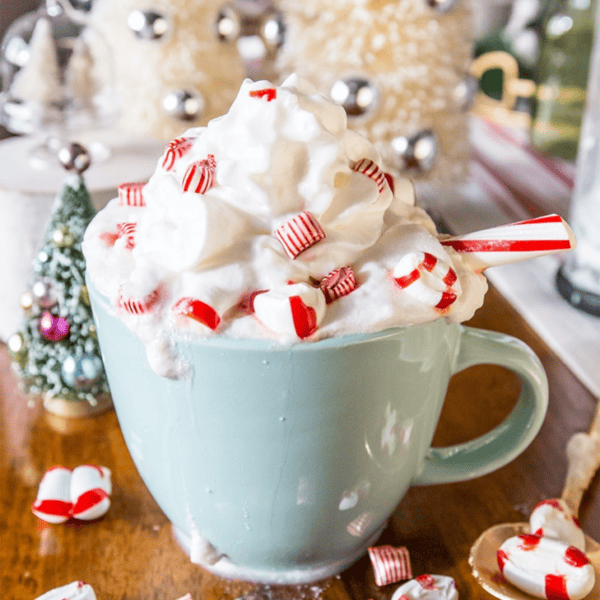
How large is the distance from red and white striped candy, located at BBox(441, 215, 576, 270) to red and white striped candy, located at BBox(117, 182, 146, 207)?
0.86 ft

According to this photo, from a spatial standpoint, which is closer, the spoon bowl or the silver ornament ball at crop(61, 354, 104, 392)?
the spoon bowl

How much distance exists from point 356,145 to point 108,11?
0.93 m

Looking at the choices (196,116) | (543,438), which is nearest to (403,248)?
(543,438)

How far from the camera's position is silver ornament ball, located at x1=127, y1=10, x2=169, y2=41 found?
3.95 feet

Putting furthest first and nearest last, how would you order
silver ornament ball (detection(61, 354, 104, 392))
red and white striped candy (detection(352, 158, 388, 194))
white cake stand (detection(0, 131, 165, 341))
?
white cake stand (detection(0, 131, 165, 341))
silver ornament ball (detection(61, 354, 104, 392))
red and white striped candy (detection(352, 158, 388, 194))

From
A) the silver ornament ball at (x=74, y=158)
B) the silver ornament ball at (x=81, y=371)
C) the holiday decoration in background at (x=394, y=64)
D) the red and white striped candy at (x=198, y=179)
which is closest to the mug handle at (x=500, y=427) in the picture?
the red and white striped candy at (x=198, y=179)

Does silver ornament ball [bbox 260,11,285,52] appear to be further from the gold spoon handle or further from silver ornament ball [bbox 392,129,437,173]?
the gold spoon handle

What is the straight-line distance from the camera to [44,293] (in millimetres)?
831

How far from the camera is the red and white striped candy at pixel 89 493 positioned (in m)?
0.69

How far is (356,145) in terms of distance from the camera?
62 cm

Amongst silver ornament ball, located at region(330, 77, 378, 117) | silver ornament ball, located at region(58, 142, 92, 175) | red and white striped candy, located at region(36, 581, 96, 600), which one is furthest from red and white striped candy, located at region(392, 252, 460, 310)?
silver ornament ball, located at region(330, 77, 378, 117)

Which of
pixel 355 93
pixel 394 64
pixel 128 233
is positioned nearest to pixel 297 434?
pixel 128 233

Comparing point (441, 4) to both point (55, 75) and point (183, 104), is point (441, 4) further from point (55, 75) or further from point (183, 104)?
point (55, 75)

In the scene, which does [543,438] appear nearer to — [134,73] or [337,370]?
[337,370]
